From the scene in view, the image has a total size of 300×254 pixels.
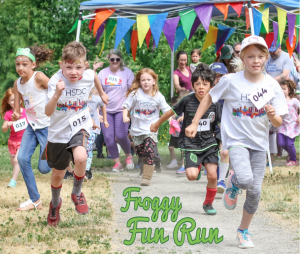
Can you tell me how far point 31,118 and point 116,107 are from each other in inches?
142

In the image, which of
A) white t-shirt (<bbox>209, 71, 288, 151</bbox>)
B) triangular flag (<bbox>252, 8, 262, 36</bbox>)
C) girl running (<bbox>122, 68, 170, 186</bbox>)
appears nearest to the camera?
white t-shirt (<bbox>209, 71, 288, 151</bbox>)

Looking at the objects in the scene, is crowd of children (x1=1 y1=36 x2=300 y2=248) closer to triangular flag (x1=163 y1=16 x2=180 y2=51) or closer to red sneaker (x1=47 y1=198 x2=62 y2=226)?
red sneaker (x1=47 y1=198 x2=62 y2=226)

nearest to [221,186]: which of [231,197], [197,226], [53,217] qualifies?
[197,226]

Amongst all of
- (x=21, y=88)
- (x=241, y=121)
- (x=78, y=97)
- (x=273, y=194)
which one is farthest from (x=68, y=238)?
(x=273, y=194)

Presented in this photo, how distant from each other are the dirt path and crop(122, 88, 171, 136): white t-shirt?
3.09ft

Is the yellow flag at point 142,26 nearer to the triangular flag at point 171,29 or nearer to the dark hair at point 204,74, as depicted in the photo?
the triangular flag at point 171,29

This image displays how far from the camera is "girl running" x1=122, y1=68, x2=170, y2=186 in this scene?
7797 mm

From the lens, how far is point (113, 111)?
9289mm

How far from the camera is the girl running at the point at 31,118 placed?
5625 millimetres

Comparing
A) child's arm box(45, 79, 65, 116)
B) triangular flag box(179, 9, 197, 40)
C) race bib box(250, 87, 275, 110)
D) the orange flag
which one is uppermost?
triangular flag box(179, 9, 197, 40)

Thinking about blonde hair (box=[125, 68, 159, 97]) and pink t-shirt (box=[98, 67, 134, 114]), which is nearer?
blonde hair (box=[125, 68, 159, 97])

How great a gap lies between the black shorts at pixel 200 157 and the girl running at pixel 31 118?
161cm

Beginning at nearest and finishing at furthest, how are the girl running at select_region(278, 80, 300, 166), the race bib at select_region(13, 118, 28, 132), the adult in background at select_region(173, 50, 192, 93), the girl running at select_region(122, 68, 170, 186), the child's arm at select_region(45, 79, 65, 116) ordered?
1. the child's arm at select_region(45, 79, 65, 116)
2. the race bib at select_region(13, 118, 28, 132)
3. the girl running at select_region(122, 68, 170, 186)
4. the girl running at select_region(278, 80, 300, 166)
5. the adult in background at select_region(173, 50, 192, 93)

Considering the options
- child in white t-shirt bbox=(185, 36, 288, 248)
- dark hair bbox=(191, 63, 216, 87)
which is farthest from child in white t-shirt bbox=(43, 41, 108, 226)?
dark hair bbox=(191, 63, 216, 87)
